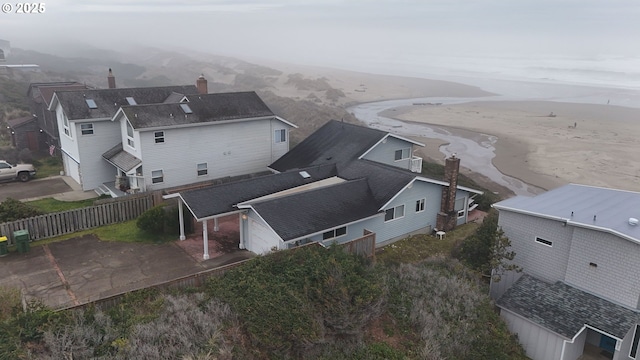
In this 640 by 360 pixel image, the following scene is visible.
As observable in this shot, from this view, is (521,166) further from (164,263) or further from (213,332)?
(213,332)

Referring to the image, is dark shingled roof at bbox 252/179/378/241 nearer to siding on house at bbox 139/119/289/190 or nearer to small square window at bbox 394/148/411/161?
small square window at bbox 394/148/411/161

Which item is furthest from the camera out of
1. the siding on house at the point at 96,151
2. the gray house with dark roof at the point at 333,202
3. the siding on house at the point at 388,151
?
the siding on house at the point at 96,151

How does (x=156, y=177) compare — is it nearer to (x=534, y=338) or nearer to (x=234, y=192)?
(x=234, y=192)

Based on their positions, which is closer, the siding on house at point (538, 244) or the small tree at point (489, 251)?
the siding on house at point (538, 244)

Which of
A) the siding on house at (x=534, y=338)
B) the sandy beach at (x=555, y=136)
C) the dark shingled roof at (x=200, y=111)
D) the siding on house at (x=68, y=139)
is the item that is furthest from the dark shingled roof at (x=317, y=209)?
the sandy beach at (x=555, y=136)

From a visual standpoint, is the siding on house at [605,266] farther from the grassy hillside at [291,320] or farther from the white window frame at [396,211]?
the white window frame at [396,211]

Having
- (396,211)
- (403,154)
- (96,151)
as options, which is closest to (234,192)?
(396,211)
